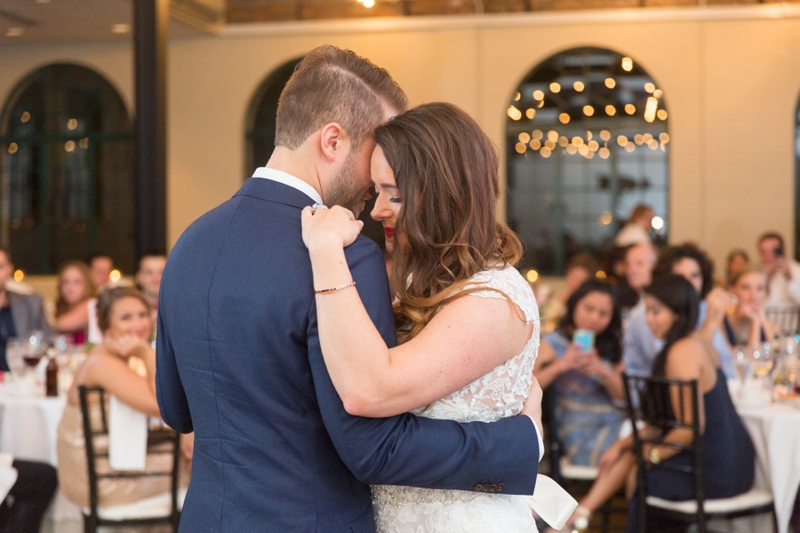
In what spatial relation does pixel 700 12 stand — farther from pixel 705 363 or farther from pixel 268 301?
pixel 268 301

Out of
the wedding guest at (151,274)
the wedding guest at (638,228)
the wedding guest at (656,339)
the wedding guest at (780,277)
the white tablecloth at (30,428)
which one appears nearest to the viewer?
the white tablecloth at (30,428)

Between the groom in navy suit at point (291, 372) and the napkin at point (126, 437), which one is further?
the napkin at point (126, 437)

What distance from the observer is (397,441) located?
4.20ft

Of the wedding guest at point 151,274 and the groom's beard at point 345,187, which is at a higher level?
the groom's beard at point 345,187

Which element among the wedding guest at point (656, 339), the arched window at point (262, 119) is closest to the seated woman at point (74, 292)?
the wedding guest at point (656, 339)

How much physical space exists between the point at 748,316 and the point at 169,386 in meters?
4.99

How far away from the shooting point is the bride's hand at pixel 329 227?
48.6 inches

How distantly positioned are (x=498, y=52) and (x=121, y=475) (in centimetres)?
892

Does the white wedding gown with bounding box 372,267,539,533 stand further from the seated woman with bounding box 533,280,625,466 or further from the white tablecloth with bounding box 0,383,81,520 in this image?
the white tablecloth with bounding box 0,383,81,520

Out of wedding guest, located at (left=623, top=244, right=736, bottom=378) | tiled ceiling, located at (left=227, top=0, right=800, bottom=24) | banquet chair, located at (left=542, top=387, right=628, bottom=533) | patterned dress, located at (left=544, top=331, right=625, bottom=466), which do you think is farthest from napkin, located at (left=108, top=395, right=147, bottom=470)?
tiled ceiling, located at (left=227, top=0, right=800, bottom=24)

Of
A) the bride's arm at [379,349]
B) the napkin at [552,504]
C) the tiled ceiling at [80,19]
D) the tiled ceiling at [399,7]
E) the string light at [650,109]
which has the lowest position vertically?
the napkin at [552,504]

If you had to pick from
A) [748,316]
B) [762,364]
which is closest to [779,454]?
[762,364]

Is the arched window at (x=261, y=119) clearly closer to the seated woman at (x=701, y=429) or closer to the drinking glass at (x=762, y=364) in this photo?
the drinking glass at (x=762, y=364)

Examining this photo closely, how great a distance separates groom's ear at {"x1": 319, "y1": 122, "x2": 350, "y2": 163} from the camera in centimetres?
139
